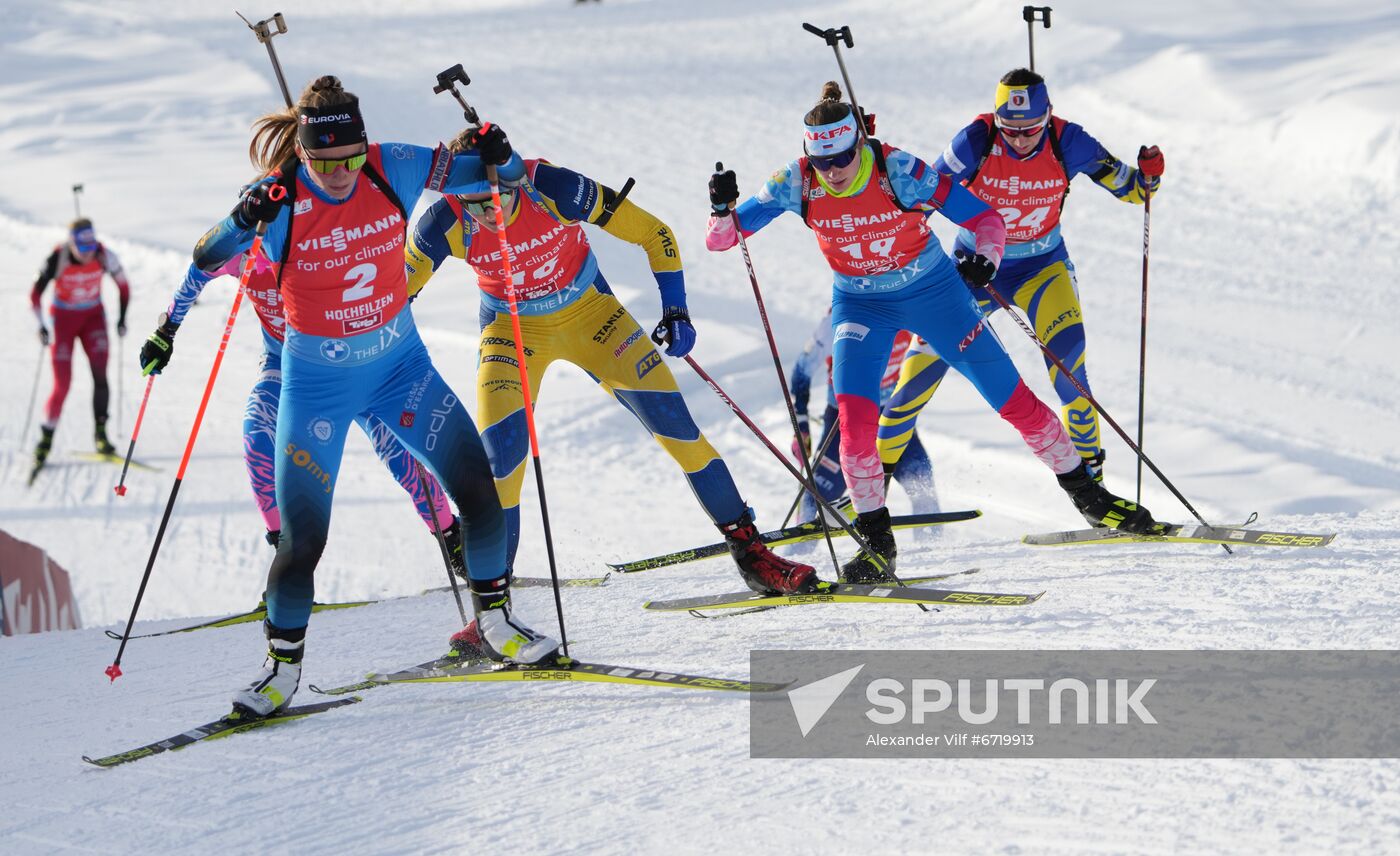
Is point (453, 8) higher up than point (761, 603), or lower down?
higher up

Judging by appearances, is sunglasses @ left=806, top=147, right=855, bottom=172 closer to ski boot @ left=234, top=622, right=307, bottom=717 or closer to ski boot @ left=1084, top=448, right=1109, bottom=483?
ski boot @ left=1084, top=448, right=1109, bottom=483

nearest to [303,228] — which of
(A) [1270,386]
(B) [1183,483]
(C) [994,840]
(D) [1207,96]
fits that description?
(C) [994,840]

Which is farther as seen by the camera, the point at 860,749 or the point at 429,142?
the point at 429,142

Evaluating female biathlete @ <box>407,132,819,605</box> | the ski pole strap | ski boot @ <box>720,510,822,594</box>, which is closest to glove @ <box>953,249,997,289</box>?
female biathlete @ <box>407,132,819,605</box>

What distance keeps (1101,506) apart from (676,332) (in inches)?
84.0

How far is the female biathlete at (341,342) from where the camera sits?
15.2 ft

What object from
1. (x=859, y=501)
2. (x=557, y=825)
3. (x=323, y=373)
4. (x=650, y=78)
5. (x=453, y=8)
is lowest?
(x=557, y=825)

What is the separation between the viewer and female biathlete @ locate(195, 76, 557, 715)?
464cm

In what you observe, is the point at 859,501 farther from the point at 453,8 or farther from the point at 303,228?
the point at 453,8

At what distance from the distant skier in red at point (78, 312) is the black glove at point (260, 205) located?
299 inches

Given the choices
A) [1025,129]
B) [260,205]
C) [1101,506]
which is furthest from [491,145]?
[1101,506]

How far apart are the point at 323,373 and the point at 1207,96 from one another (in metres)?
15.3

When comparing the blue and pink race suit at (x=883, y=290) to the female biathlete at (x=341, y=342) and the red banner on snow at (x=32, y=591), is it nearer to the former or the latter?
the female biathlete at (x=341, y=342)

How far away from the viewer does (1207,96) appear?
58.0 ft
